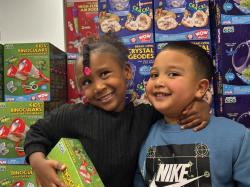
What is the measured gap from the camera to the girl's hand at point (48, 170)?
2.83ft

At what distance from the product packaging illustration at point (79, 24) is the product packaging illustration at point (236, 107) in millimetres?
833

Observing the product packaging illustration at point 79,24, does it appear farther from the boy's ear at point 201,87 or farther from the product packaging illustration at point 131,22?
the boy's ear at point 201,87

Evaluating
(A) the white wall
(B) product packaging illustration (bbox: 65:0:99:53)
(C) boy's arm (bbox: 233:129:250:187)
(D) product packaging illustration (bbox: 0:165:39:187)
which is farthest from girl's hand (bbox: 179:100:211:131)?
(A) the white wall

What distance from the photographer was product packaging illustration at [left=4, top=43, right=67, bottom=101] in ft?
4.75

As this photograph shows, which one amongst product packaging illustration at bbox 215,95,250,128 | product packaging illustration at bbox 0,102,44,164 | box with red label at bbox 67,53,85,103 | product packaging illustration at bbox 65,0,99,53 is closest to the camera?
product packaging illustration at bbox 215,95,250,128

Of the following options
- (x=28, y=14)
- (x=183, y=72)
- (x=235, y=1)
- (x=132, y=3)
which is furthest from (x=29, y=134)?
(x=28, y=14)

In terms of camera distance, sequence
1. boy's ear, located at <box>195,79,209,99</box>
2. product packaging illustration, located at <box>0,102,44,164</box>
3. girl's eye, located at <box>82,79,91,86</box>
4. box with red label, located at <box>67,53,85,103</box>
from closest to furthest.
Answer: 1. boy's ear, located at <box>195,79,209,99</box>
2. girl's eye, located at <box>82,79,91,86</box>
3. product packaging illustration, located at <box>0,102,44,164</box>
4. box with red label, located at <box>67,53,85,103</box>

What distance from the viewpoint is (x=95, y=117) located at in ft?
3.36

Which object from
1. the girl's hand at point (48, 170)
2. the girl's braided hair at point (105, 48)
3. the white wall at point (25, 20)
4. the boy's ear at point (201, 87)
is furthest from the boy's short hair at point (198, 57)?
the white wall at point (25, 20)

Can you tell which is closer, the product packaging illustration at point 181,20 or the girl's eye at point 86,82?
the girl's eye at point 86,82

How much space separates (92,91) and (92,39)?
21 centimetres

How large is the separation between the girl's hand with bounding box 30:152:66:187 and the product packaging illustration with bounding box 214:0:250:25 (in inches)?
30.5

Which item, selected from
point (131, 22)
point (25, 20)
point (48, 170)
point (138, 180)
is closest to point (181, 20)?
point (131, 22)

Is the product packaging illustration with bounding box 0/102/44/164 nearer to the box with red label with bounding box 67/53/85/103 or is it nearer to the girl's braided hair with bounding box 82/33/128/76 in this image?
the box with red label with bounding box 67/53/85/103
